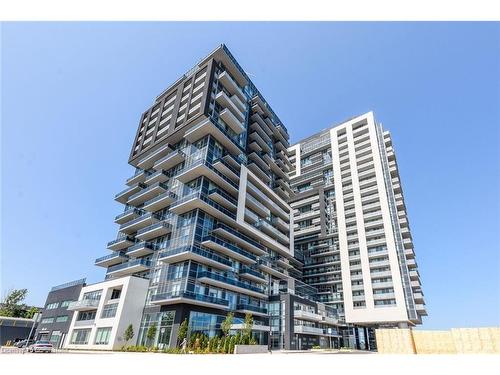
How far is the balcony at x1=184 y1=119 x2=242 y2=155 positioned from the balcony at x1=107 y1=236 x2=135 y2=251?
2240cm

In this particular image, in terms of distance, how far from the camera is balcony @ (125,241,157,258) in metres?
49.0

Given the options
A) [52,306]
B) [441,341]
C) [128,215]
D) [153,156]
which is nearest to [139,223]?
[128,215]

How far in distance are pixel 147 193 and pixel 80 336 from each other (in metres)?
25.2

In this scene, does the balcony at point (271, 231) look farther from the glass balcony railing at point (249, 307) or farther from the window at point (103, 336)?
the window at point (103, 336)

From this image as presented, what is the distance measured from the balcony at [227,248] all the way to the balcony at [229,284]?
4.07m

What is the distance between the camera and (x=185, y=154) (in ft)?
174

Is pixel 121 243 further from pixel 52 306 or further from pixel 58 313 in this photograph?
pixel 52 306

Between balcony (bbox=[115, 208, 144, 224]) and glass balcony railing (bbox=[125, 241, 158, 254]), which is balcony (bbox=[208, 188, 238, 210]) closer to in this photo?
glass balcony railing (bbox=[125, 241, 158, 254])

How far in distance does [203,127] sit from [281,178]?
2802 centimetres

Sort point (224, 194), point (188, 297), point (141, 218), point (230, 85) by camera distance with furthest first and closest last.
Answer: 1. point (230, 85)
2. point (141, 218)
3. point (224, 194)
4. point (188, 297)

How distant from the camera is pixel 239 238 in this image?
4988 cm

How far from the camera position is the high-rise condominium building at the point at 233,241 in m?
42.6

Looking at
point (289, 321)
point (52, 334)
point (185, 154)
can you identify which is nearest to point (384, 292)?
point (289, 321)
